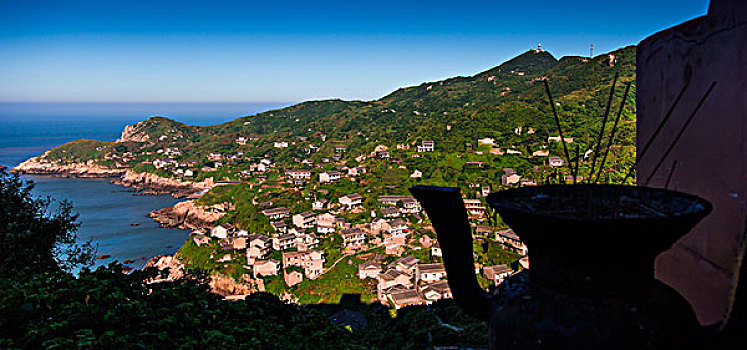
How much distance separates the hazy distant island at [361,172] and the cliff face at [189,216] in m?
0.12

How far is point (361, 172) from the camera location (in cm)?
3500

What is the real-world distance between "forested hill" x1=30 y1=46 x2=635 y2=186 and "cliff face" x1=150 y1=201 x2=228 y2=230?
12.8 metres

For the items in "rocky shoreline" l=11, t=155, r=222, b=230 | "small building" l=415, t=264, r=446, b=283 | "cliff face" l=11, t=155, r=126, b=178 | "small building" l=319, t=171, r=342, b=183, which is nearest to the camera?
"small building" l=415, t=264, r=446, b=283

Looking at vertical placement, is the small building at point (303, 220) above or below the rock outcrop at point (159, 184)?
above

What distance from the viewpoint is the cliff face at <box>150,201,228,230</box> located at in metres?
30.8

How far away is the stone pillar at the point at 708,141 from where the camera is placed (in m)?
1.09

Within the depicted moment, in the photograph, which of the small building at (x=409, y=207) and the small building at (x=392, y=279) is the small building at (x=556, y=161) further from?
the small building at (x=392, y=279)

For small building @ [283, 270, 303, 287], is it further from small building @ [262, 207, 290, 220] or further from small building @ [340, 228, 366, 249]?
small building @ [262, 207, 290, 220]

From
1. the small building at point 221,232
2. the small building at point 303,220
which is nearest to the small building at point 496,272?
the small building at point 303,220

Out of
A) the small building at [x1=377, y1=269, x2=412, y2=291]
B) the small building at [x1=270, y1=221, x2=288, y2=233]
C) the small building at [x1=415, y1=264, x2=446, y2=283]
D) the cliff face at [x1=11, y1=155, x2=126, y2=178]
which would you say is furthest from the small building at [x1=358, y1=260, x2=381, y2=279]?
the cliff face at [x1=11, y1=155, x2=126, y2=178]

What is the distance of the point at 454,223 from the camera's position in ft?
3.75

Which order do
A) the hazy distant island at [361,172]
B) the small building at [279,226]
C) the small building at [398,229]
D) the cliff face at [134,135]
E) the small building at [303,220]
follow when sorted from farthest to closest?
the cliff face at [134,135] → the small building at [303,220] → the small building at [279,226] → the small building at [398,229] → the hazy distant island at [361,172]

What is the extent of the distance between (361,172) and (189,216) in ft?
45.8

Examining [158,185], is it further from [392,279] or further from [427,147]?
[392,279]
